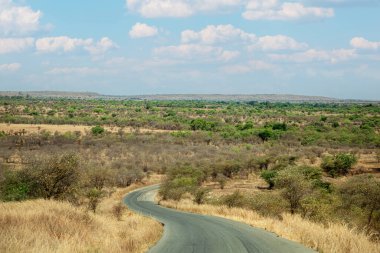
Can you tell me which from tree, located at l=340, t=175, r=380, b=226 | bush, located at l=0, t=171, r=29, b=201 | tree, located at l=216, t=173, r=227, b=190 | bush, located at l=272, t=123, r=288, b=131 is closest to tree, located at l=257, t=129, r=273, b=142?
bush, located at l=272, t=123, r=288, b=131

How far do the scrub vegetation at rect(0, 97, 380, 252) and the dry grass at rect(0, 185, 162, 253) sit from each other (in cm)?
19

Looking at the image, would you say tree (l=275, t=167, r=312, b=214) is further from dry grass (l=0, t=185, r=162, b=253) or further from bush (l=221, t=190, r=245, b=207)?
dry grass (l=0, t=185, r=162, b=253)

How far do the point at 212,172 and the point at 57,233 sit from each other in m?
62.0

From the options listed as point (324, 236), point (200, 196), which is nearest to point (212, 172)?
point (200, 196)

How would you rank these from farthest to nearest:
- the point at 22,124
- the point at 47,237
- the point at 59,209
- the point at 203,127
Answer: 1. the point at 203,127
2. the point at 22,124
3. the point at 59,209
4. the point at 47,237

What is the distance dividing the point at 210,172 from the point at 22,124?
7304cm

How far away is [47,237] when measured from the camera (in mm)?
15742

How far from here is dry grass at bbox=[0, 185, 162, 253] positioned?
13.7m

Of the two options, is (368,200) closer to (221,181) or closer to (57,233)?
(57,233)

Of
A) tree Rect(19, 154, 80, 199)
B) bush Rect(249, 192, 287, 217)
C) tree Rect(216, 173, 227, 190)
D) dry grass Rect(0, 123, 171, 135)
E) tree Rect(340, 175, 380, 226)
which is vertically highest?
tree Rect(19, 154, 80, 199)

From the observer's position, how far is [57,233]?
17281 millimetres

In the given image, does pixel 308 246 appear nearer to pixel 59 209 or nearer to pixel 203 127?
pixel 59 209

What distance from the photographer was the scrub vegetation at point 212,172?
24.2 meters

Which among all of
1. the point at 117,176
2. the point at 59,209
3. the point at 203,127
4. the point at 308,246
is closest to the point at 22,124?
the point at 203,127
